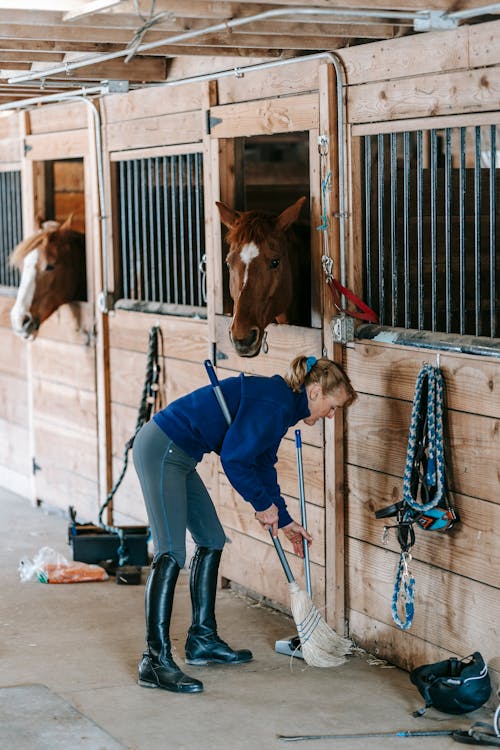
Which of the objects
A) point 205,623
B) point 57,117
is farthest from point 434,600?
point 57,117

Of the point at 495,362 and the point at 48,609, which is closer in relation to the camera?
the point at 495,362

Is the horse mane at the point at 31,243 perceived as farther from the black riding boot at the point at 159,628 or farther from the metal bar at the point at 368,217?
the black riding boot at the point at 159,628

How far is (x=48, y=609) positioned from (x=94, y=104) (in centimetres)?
251

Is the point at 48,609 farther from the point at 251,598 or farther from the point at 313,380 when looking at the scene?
the point at 313,380

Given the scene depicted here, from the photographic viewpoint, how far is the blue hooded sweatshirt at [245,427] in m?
3.56

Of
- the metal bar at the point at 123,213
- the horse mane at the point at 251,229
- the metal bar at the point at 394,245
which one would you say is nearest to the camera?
the metal bar at the point at 394,245

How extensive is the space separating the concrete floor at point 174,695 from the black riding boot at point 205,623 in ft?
0.17

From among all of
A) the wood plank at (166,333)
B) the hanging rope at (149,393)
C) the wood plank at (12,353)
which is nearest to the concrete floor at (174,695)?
the hanging rope at (149,393)

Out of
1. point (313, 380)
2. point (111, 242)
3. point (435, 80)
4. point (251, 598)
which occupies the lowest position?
point (251, 598)

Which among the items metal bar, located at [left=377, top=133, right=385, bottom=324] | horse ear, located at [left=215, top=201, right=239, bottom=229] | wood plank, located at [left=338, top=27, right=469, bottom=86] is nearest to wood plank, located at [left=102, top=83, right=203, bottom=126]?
horse ear, located at [left=215, top=201, right=239, bottom=229]

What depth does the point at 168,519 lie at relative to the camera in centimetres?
374

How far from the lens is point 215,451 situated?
148 inches

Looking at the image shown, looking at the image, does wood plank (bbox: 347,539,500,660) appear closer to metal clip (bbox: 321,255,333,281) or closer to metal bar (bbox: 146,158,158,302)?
metal clip (bbox: 321,255,333,281)

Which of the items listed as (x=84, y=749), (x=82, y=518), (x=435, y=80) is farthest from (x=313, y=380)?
(x=82, y=518)
